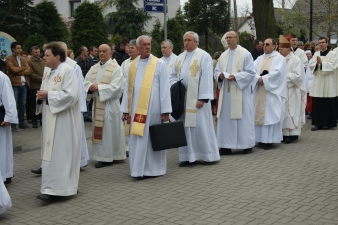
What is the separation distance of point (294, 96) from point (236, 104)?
2101 millimetres

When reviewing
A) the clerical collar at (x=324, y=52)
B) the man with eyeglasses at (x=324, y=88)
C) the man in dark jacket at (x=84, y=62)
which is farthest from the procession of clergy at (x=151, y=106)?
the man in dark jacket at (x=84, y=62)

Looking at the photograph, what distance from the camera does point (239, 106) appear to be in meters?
10.2

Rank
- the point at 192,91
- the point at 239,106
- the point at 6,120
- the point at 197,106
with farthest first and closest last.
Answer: the point at 239,106
the point at 192,91
the point at 197,106
the point at 6,120

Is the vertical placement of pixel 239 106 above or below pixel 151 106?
below

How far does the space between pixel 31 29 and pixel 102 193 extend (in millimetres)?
17346

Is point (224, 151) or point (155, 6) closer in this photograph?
point (224, 151)

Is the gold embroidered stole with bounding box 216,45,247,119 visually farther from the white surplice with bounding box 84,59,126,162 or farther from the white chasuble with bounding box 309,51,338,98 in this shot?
the white chasuble with bounding box 309,51,338,98

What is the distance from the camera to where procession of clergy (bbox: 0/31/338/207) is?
7.10 m

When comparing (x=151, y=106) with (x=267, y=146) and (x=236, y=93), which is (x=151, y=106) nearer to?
(x=236, y=93)

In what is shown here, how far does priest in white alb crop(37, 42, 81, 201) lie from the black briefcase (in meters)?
1.30

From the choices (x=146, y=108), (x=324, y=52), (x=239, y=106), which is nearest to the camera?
(x=146, y=108)

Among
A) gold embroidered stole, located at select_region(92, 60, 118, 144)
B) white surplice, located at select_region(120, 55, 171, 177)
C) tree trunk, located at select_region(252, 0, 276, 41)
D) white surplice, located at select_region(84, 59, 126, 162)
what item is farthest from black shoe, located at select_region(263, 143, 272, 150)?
tree trunk, located at select_region(252, 0, 276, 41)

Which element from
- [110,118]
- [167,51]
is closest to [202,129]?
[110,118]

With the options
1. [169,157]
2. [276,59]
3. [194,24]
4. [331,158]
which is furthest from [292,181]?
[194,24]
